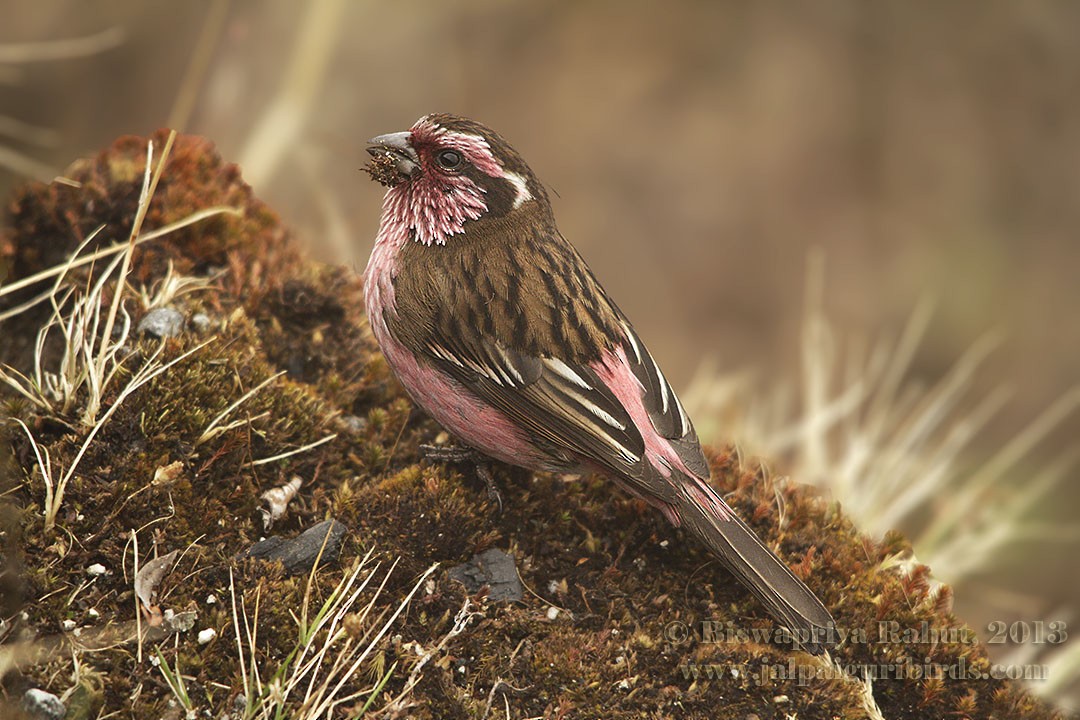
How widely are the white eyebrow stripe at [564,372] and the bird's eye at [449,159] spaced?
1151 millimetres

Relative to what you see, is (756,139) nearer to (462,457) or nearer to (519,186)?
(519,186)

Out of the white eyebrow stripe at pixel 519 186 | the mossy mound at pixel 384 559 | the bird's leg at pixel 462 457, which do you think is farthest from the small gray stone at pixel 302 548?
the white eyebrow stripe at pixel 519 186

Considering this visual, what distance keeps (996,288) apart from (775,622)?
6.71 metres

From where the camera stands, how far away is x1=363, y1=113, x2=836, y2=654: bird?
4633 mm

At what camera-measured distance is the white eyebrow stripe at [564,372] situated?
4.84 meters

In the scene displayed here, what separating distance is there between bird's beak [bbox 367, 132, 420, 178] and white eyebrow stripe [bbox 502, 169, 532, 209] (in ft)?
1.53

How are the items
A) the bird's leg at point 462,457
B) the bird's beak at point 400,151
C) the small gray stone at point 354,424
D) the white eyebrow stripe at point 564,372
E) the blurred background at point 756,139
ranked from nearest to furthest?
the white eyebrow stripe at point 564,372
the bird's leg at point 462,457
the small gray stone at point 354,424
the bird's beak at point 400,151
the blurred background at point 756,139

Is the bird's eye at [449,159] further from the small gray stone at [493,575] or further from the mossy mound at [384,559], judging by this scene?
the small gray stone at [493,575]

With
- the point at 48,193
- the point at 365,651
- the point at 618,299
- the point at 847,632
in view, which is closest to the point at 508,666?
the point at 365,651

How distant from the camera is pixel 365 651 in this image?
4.01 m

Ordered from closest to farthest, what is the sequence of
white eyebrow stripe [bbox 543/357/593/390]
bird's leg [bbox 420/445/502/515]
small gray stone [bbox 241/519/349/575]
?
small gray stone [bbox 241/519/349/575], white eyebrow stripe [bbox 543/357/593/390], bird's leg [bbox 420/445/502/515]

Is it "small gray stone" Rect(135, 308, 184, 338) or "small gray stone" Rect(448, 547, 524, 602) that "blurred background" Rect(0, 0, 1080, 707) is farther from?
"small gray stone" Rect(448, 547, 524, 602)

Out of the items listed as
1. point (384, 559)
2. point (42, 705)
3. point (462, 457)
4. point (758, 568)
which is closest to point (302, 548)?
point (384, 559)

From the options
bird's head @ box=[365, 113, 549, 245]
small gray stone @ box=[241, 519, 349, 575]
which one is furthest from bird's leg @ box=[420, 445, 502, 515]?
bird's head @ box=[365, 113, 549, 245]
